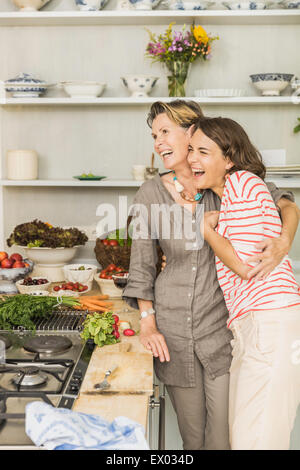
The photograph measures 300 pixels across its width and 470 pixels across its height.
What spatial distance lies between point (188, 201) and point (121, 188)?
1.30m

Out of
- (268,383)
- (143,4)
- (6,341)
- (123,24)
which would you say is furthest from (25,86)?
(268,383)

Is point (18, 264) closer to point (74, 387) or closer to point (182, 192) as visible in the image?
point (182, 192)

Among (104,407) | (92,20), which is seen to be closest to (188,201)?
(104,407)

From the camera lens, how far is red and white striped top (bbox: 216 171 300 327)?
143 cm

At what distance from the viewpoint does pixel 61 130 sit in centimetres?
304

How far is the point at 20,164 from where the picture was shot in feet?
9.45

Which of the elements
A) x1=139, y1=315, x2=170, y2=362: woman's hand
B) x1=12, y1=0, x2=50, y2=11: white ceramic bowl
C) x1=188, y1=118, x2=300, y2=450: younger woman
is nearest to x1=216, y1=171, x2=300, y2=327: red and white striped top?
x1=188, y1=118, x2=300, y2=450: younger woman

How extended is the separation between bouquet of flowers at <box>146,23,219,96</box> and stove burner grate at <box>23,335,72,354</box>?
1593 mm

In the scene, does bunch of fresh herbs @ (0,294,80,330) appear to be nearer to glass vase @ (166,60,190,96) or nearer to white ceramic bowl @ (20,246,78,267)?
white ceramic bowl @ (20,246,78,267)

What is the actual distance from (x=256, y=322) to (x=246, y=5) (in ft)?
6.36

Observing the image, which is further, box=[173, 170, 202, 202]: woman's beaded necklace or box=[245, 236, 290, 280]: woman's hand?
box=[173, 170, 202, 202]: woman's beaded necklace

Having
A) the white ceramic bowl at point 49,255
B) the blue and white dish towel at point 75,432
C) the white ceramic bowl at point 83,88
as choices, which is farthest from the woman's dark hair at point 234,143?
the white ceramic bowl at point 83,88

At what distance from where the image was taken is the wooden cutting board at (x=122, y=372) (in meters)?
1.38
